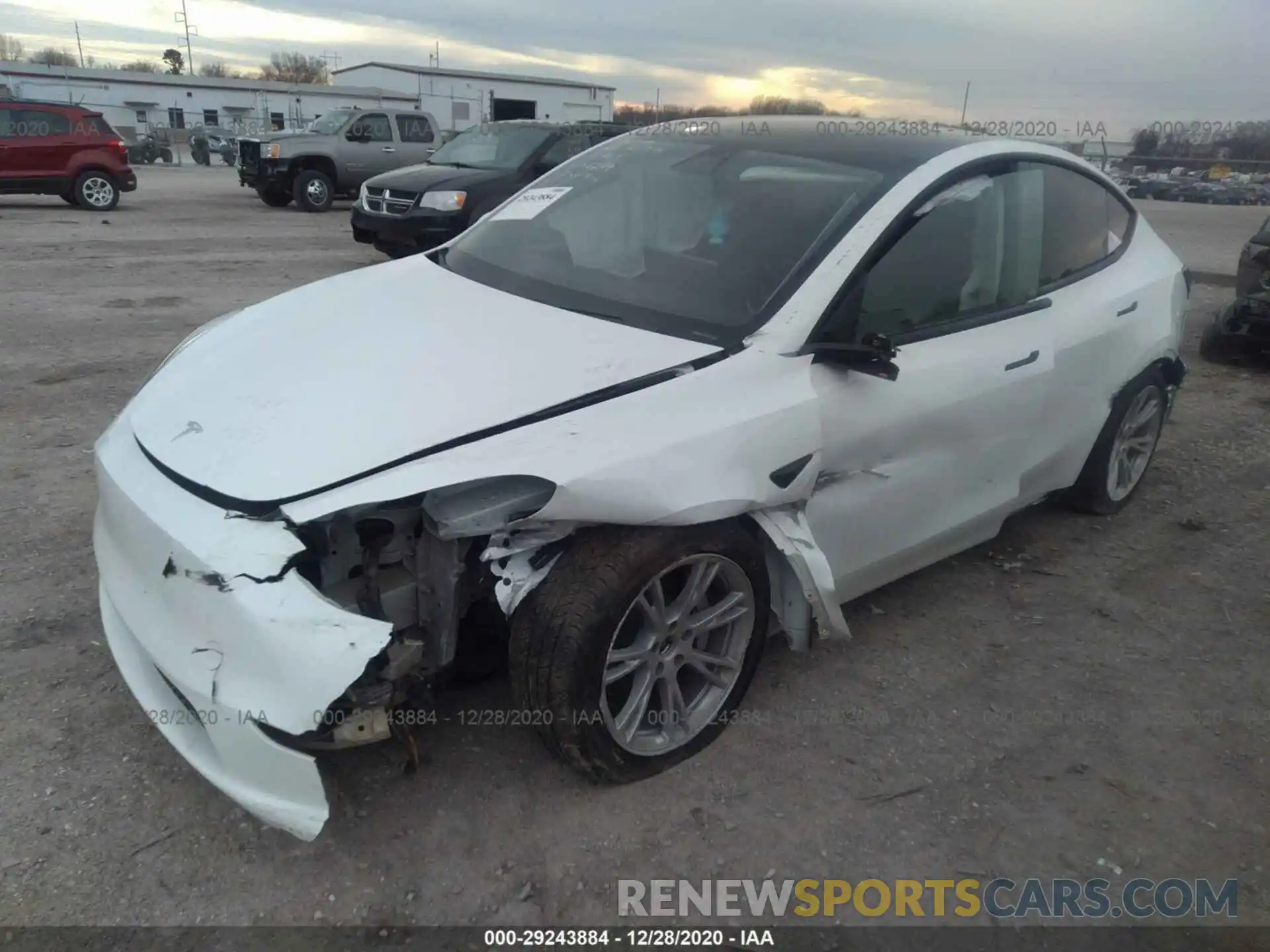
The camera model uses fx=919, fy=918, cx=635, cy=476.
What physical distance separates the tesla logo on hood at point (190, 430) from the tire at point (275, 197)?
51.9 ft

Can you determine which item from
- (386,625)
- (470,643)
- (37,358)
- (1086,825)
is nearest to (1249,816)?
(1086,825)

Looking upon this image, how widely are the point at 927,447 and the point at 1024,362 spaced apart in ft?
1.98

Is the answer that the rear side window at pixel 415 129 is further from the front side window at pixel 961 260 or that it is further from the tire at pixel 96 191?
the front side window at pixel 961 260

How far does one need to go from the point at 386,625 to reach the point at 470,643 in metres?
0.57

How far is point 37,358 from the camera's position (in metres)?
6.23

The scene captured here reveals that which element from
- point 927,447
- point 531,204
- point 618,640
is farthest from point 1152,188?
point 618,640

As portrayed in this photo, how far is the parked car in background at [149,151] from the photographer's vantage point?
30.8 m

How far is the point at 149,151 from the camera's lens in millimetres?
31109

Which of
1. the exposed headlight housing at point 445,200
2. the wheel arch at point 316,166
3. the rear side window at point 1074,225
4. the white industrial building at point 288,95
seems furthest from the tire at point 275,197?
the white industrial building at point 288,95

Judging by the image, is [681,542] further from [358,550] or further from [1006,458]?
[1006,458]

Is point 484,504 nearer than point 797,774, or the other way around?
point 484,504

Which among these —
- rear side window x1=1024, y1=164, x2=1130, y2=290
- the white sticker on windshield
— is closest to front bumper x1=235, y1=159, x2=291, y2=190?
the white sticker on windshield

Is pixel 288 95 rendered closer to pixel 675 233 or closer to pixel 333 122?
pixel 333 122

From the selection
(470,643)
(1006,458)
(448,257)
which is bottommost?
(470,643)
